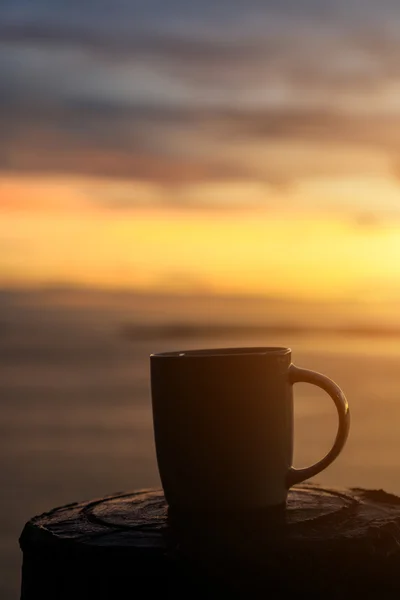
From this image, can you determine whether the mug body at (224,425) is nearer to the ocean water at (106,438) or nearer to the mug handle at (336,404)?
the mug handle at (336,404)

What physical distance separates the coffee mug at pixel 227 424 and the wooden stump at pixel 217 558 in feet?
0.23

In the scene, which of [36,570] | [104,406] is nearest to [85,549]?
[36,570]

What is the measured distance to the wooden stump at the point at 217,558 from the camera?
5.30ft

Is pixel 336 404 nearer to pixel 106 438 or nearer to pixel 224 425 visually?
pixel 224 425

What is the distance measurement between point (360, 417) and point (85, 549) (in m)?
22.8

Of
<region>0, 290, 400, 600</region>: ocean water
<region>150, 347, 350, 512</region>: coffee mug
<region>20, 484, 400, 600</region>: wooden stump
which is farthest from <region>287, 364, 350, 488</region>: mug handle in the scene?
<region>0, 290, 400, 600</region>: ocean water

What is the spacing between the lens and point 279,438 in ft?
6.12

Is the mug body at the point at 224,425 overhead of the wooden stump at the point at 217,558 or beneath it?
overhead

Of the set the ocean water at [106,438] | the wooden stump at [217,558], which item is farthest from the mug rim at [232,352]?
the ocean water at [106,438]

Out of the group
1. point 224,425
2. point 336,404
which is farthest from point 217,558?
point 336,404

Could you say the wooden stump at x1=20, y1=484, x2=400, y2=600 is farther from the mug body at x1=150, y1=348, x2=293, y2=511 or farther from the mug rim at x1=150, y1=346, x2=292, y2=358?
the mug rim at x1=150, y1=346, x2=292, y2=358

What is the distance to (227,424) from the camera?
181cm

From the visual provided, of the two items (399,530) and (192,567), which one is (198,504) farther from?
(399,530)

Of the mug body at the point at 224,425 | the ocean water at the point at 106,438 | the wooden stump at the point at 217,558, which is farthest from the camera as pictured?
the ocean water at the point at 106,438
